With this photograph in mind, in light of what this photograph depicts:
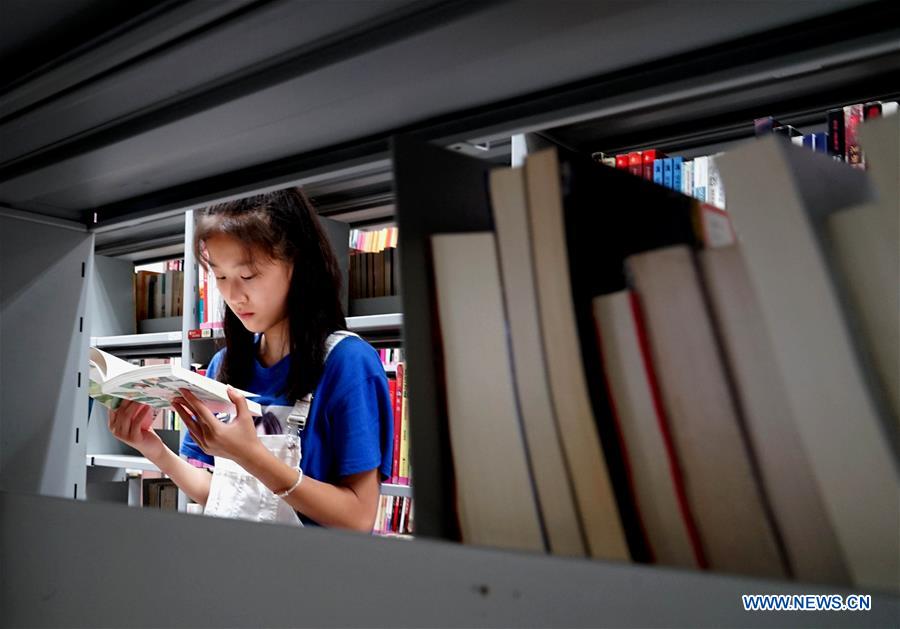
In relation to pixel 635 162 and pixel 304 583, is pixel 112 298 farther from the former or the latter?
pixel 304 583

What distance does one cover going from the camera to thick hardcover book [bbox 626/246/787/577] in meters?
0.28

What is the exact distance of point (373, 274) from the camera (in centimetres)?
280

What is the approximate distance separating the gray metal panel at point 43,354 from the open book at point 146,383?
25cm

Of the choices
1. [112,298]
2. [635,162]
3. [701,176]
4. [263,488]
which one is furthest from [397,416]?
[112,298]

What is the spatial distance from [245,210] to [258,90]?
44.1 inches

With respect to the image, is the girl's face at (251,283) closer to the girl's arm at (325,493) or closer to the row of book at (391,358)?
the girl's arm at (325,493)

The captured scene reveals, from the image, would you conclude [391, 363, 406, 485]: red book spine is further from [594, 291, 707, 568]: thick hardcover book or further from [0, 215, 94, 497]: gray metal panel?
[594, 291, 707, 568]: thick hardcover book

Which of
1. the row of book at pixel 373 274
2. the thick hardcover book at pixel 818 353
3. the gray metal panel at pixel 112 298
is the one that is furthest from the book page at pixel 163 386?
the gray metal panel at pixel 112 298

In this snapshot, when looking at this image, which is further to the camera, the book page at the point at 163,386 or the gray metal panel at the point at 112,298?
the gray metal panel at the point at 112,298

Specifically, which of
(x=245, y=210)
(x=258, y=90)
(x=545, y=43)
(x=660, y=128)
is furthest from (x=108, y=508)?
(x=660, y=128)

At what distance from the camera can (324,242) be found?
→ 64.1 inches

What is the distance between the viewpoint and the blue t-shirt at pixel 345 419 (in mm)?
1425

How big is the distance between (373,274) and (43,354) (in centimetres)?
203

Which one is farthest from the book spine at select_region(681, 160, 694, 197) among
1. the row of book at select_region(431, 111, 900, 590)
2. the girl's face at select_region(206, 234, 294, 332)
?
the row of book at select_region(431, 111, 900, 590)
